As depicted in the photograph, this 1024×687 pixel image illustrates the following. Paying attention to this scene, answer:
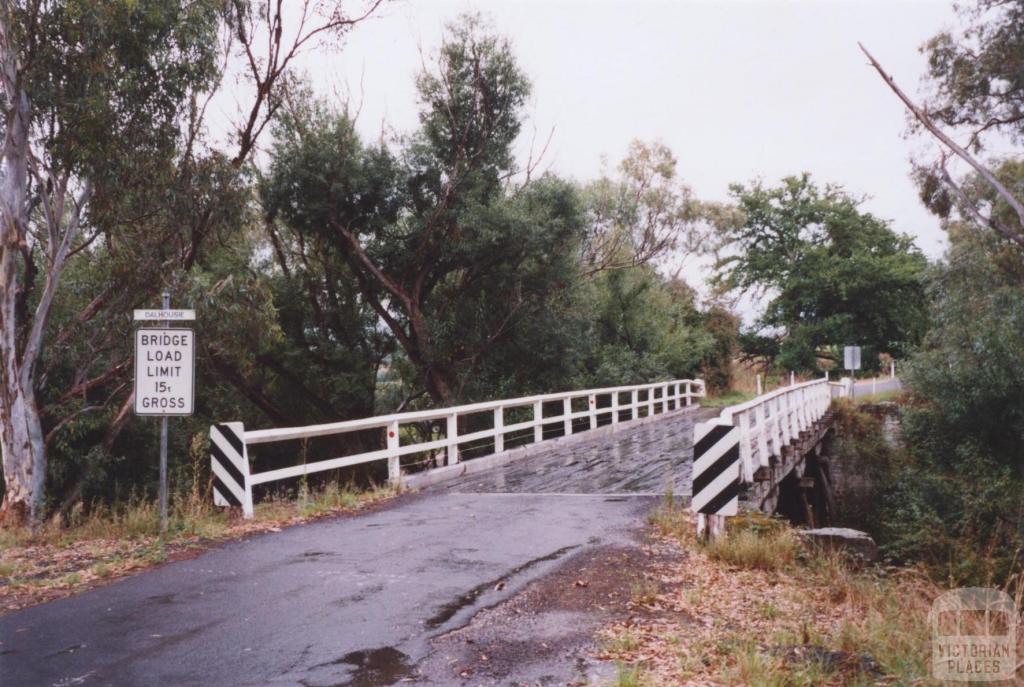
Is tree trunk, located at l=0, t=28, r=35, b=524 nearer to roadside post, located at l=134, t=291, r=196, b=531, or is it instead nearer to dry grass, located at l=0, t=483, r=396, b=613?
dry grass, located at l=0, t=483, r=396, b=613

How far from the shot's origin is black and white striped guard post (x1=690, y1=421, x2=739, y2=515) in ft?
28.9

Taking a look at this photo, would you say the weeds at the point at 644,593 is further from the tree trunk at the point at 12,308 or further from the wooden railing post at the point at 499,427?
the tree trunk at the point at 12,308

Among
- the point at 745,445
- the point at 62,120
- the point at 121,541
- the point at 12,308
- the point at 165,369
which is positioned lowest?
the point at 121,541

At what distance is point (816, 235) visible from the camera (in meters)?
55.3

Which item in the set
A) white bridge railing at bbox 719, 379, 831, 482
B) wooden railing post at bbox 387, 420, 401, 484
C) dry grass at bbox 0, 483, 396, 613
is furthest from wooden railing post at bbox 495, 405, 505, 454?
dry grass at bbox 0, 483, 396, 613

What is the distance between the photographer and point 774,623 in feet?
20.3

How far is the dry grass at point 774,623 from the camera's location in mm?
4980

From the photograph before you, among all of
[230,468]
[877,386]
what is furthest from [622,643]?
[877,386]

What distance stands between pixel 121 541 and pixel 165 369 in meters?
2.11

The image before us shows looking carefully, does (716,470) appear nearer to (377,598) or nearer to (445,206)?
(377,598)

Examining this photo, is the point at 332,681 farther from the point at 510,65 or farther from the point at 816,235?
the point at 816,235

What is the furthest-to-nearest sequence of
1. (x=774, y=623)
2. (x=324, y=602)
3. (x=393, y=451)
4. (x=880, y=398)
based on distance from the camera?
(x=880, y=398), (x=393, y=451), (x=324, y=602), (x=774, y=623)

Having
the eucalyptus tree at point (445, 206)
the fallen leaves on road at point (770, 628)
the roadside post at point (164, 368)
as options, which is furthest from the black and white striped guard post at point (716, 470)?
the eucalyptus tree at point (445, 206)

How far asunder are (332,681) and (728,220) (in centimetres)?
4935
